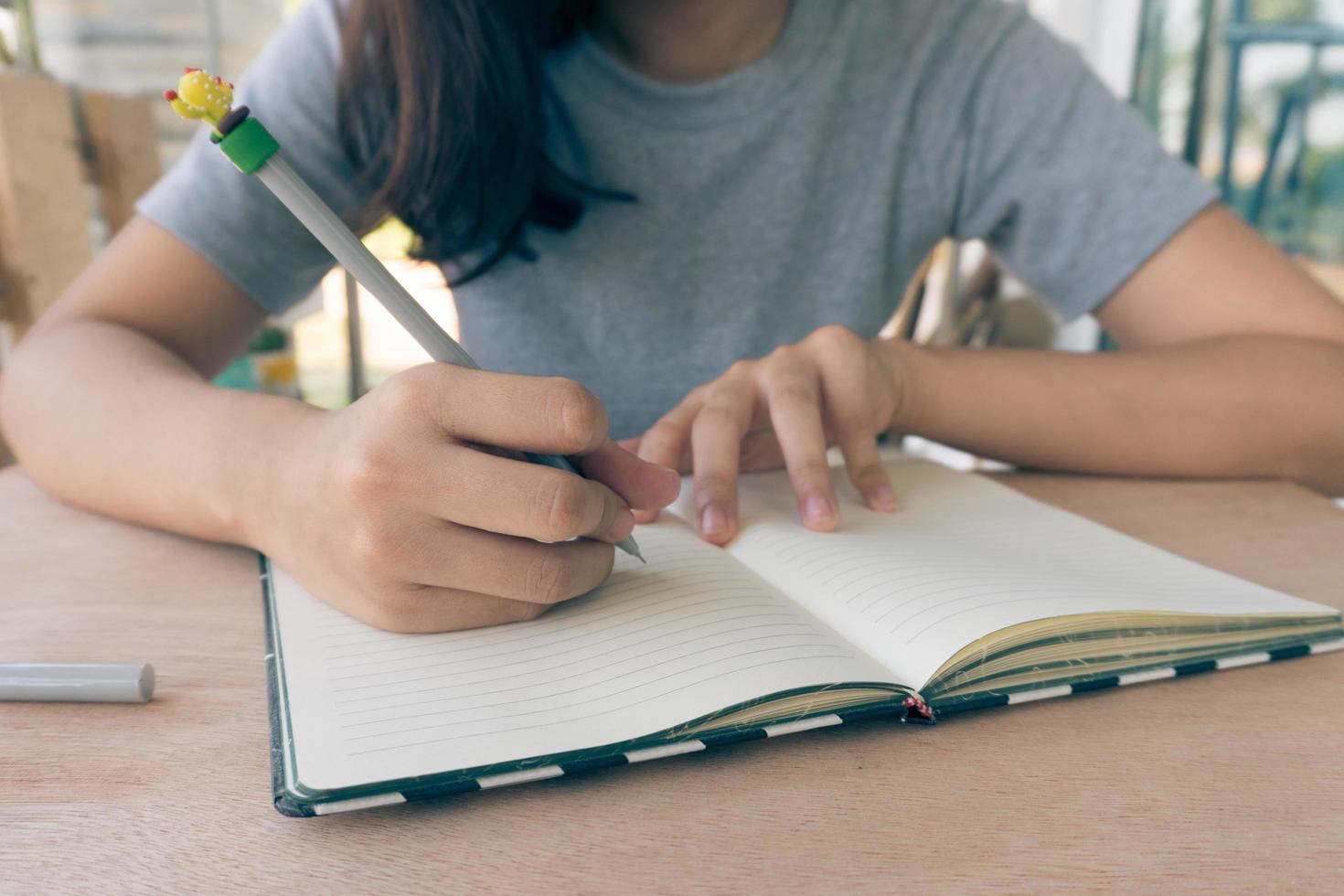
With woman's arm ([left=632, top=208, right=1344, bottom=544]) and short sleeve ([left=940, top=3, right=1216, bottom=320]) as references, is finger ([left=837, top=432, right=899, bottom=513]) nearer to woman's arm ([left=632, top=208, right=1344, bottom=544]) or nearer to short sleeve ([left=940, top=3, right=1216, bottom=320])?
woman's arm ([left=632, top=208, right=1344, bottom=544])

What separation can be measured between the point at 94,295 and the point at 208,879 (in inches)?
21.6

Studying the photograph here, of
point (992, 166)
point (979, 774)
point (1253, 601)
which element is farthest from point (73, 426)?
point (992, 166)

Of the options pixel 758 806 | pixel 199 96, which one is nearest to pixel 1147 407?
pixel 758 806

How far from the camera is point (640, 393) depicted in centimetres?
85

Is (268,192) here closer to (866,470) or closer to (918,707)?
(866,470)

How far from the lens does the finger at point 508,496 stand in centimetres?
36

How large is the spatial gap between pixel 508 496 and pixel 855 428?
0.26 meters

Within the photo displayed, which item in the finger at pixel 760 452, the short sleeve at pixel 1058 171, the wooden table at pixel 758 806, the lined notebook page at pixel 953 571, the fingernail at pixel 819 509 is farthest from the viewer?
the short sleeve at pixel 1058 171

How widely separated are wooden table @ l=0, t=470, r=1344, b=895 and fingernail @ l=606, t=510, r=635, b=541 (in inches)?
4.3

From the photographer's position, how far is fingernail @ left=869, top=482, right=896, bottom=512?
53 centimetres

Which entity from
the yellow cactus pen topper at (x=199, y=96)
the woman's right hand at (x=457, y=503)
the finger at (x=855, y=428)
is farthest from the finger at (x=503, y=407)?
the finger at (x=855, y=428)

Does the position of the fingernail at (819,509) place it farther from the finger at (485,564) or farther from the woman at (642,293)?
the finger at (485,564)

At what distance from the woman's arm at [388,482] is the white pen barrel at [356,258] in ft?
0.11

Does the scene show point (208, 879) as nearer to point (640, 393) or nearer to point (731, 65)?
point (640, 393)
